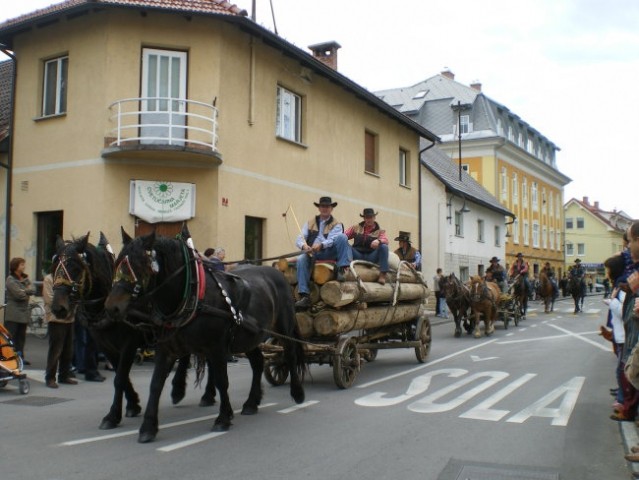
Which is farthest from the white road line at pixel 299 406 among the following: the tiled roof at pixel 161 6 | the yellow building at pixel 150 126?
the tiled roof at pixel 161 6

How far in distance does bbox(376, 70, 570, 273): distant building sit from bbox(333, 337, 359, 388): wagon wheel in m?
33.6

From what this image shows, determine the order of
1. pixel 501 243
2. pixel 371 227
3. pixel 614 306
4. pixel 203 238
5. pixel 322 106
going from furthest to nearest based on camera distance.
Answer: pixel 501 243 → pixel 322 106 → pixel 203 238 → pixel 371 227 → pixel 614 306

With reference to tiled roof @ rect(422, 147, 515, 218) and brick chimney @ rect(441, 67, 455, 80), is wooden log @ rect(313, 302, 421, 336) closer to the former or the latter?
tiled roof @ rect(422, 147, 515, 218)

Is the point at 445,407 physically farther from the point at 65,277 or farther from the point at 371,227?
the point at 65,277

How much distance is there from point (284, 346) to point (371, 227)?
3137 mm

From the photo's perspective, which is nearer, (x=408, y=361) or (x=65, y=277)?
(x=65, y=277)

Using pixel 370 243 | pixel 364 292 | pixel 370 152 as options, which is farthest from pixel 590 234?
pixel 364 292

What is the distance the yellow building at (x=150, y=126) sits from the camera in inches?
547

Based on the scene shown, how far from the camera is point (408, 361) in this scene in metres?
11.6

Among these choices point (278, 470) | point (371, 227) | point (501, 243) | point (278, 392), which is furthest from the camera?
point (501, 243)

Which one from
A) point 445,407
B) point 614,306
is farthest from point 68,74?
point 614,306

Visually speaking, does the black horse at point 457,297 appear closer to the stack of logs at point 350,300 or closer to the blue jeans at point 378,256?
the stack of logs at point 350,300

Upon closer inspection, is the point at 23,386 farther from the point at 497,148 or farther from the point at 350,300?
the point at 497,148

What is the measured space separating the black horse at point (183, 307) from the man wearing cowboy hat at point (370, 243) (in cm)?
315
